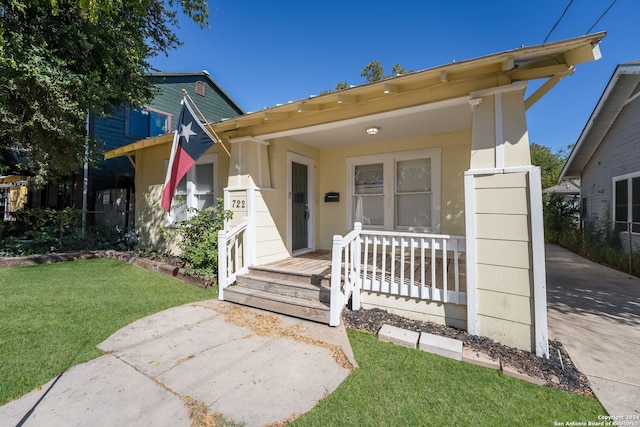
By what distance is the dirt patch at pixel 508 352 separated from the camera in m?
2.29

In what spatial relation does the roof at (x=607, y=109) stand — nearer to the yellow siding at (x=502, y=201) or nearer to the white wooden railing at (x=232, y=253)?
the yellow siding at (x=502, y=201)

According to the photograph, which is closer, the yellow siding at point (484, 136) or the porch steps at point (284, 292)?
the yellow siding at point (484, 136)

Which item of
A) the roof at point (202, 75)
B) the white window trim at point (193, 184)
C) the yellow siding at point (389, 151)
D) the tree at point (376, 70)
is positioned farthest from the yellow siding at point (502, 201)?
the tree at point (376, 70)

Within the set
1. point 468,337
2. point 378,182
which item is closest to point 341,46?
point 378,182

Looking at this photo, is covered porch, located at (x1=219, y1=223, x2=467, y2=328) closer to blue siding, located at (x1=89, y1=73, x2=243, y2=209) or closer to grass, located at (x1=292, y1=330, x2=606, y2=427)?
grass, located at (x1=292, y1=330, x2=606, y2=427)

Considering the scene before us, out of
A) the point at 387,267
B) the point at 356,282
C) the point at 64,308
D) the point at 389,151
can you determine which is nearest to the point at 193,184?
the point at 64,308

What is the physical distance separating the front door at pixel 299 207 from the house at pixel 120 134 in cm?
589

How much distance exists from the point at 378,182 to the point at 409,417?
4227 millimetres

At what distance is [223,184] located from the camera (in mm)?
5695

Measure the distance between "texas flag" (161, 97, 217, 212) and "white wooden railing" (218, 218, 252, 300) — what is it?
0.99m

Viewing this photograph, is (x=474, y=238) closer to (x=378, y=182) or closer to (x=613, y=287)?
(x=378, y=182)

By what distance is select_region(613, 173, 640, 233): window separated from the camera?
6.83 m

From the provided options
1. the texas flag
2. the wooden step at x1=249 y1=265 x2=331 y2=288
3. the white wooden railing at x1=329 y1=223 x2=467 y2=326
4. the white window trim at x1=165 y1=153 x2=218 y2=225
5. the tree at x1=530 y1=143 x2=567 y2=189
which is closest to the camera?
the white wooden railing at x1=329 y1=223 x2=467 y2=326

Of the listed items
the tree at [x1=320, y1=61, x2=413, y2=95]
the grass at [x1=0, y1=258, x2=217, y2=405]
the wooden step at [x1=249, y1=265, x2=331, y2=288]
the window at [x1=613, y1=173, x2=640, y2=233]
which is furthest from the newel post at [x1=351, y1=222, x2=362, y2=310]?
the tree at [x1=320, y1=61, x2=413, y2=95]
